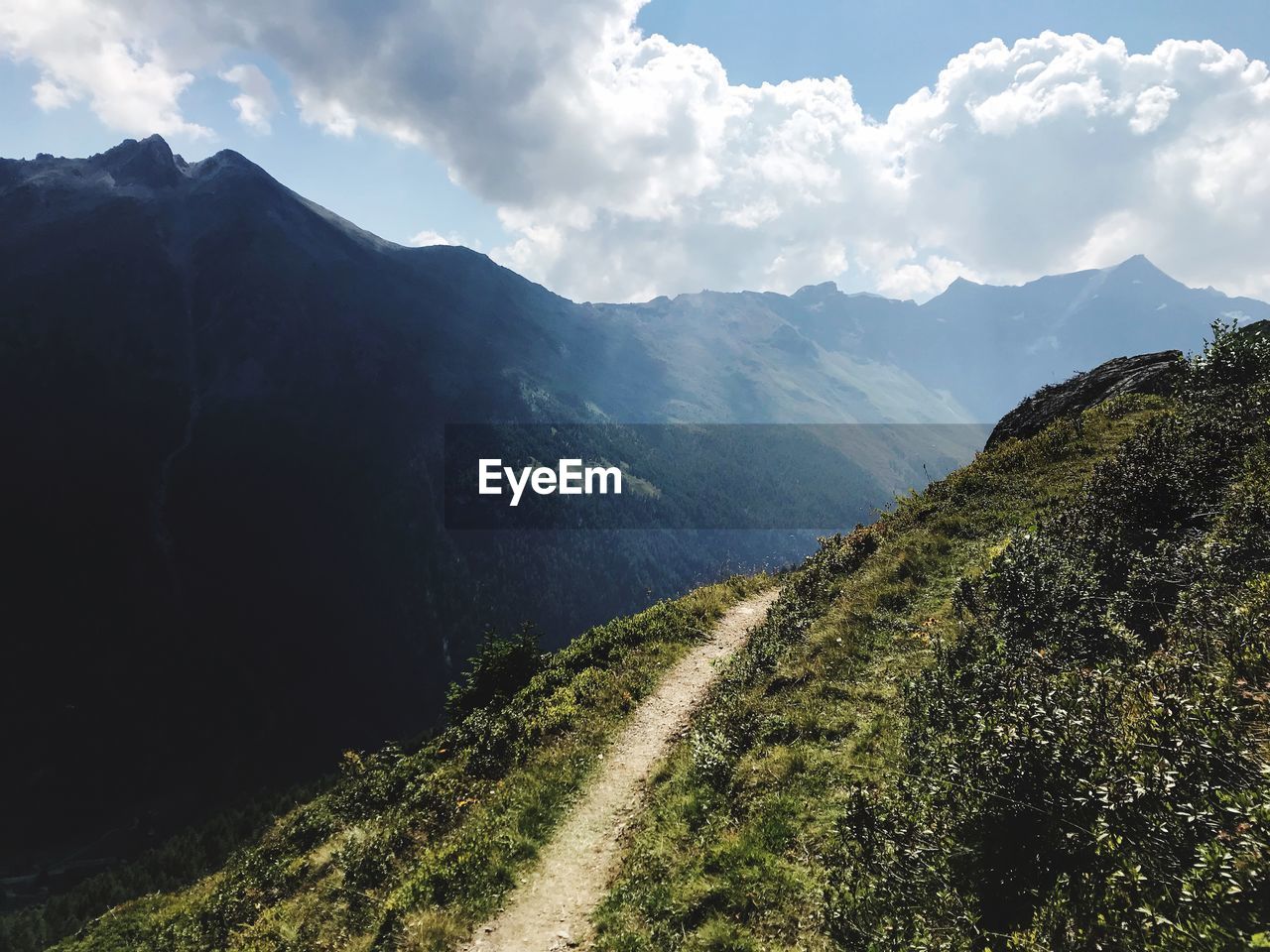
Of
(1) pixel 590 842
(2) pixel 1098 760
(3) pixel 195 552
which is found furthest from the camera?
(3) pixel 195 552

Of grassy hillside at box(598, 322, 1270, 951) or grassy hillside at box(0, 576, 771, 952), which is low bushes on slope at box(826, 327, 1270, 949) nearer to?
grassy hillside at box(598, 322, 1270, 951)

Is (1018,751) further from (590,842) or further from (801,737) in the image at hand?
(590,842)

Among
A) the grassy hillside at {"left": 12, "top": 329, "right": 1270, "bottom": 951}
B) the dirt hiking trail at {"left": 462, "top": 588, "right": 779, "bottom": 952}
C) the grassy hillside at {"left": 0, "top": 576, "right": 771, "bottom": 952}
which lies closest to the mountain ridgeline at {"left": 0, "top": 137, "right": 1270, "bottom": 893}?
the grassy hillside at {"left": 0, "top": 576, "right": 771, "bottom": 952}

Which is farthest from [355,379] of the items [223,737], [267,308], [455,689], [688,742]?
→ [688,742]

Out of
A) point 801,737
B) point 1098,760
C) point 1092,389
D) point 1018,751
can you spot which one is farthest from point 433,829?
point 1092,389

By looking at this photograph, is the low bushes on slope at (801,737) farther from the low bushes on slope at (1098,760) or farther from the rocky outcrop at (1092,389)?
the rocky outcrop at (1092,389)

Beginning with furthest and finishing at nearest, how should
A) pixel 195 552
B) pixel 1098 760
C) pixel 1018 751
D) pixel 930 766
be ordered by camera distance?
pixel 195 552
pixel 930 766
pixel 1018 751
pixel 1098 760

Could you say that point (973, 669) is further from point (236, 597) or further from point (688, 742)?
point (236, 597)
